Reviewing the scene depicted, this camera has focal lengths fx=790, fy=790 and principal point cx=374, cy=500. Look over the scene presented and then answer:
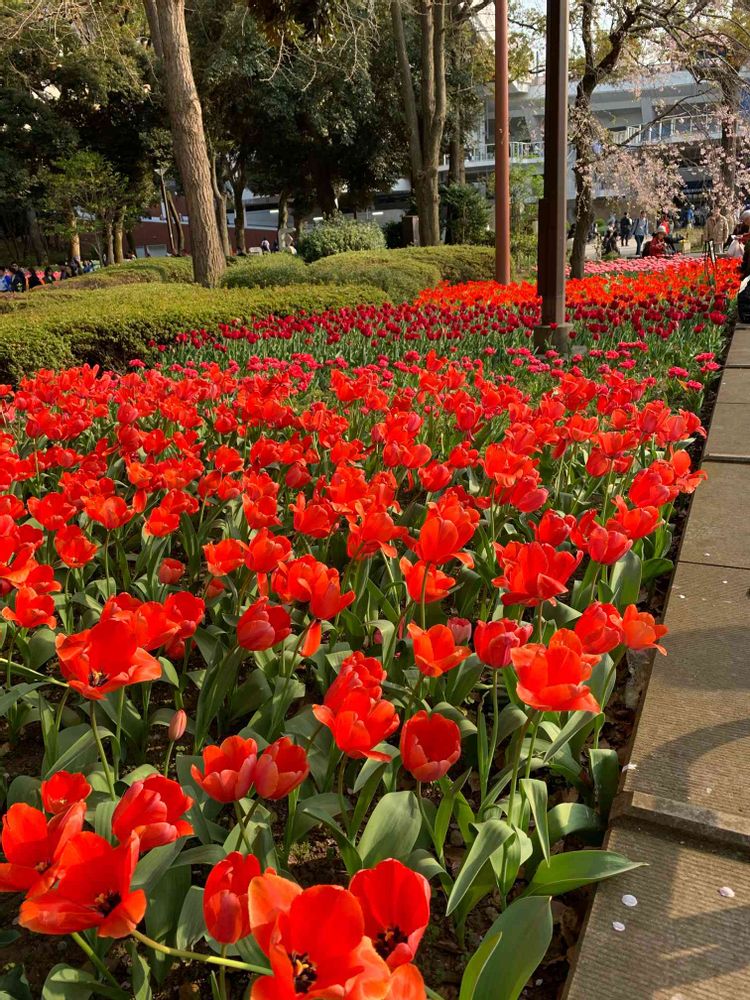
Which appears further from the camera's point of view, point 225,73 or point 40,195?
point 40,195

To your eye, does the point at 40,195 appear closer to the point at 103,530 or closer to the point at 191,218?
the point at 191,218

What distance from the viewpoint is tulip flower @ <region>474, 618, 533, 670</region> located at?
1234 millimetres

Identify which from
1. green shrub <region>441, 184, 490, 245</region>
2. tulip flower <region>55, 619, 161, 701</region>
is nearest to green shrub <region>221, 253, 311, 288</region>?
tulip flower <region>55, 619, 161, 701</region>

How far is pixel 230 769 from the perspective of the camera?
103 centimetres

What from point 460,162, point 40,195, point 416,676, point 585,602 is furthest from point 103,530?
point 40,195

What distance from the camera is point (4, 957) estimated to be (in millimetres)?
1416

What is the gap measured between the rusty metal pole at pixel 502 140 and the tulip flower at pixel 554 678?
1287 centimetres

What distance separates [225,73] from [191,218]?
14942mm

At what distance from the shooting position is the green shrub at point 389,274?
445 inches

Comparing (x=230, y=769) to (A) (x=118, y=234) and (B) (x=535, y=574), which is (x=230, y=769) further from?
(A) (x=118, y=234)

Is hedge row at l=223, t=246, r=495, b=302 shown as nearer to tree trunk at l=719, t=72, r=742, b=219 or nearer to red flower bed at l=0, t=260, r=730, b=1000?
tree trunk at l=719, t=72, r=742, b=219

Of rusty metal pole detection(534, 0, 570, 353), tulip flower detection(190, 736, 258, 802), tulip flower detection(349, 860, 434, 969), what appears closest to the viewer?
tulip flower detection(349, 860, 434, 969)

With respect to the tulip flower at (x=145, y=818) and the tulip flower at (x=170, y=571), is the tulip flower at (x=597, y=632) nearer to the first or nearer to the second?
the tulip flower at (x=145, y=818)

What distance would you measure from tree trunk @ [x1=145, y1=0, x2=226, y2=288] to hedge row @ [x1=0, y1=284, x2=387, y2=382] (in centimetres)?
372
